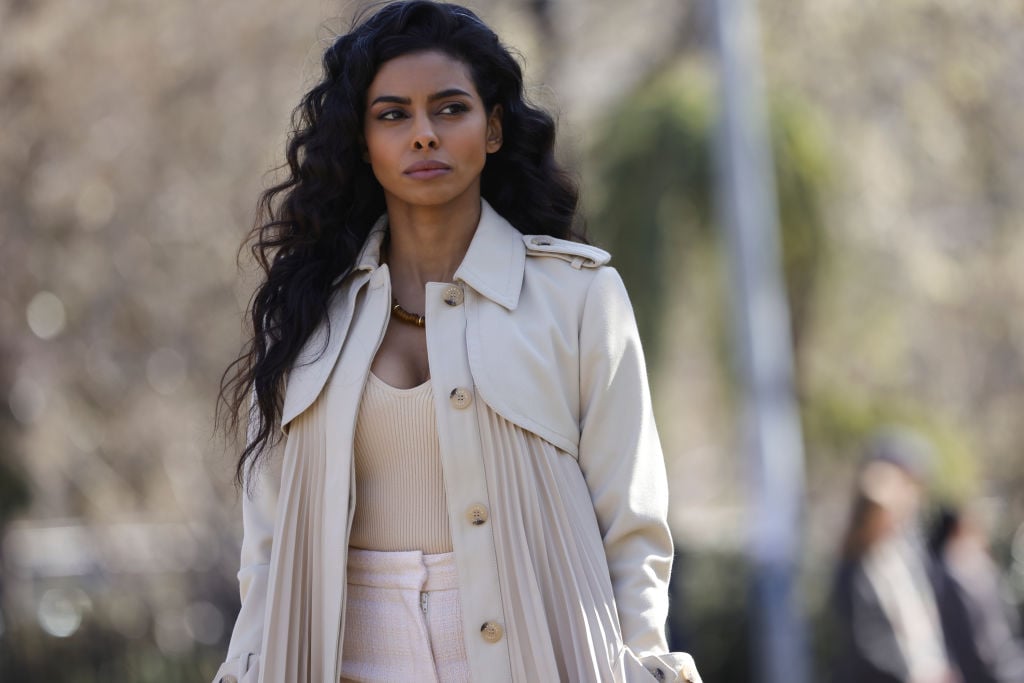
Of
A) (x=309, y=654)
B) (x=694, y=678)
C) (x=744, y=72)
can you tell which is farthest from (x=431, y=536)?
(x=744, y=72)

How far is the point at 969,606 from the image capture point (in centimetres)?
828

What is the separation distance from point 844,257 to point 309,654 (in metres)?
8.77

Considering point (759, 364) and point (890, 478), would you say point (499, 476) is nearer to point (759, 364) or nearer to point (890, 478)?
point (890, 478)

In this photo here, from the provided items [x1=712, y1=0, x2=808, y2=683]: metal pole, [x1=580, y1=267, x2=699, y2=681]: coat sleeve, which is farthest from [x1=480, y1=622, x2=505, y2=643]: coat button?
[x1=712, y1=0, x2=808, y2=683]: metal pole

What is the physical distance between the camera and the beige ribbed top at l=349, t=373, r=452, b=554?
3174 millimetres

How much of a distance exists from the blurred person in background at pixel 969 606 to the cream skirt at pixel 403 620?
18.4ft

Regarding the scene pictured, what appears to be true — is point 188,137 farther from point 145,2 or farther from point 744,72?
point 744,72

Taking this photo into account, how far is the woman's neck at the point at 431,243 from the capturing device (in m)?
3.39

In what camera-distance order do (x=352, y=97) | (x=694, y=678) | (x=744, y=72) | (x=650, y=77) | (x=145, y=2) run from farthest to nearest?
(x=650, y=77)
(x=145, y=2)
(x=744, y=72)
(x=352, y=97)
(x=694, y=678)

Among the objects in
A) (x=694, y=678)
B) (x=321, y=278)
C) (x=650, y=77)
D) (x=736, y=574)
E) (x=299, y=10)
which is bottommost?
(x=736, y=574)

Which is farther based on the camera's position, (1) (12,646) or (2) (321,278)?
(1) (12,646)

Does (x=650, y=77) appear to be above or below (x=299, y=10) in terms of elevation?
below

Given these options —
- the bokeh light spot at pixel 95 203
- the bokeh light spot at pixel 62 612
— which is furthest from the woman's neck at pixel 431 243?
the bokeh light spot at pixel 95 203

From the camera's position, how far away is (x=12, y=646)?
9.92 metres
